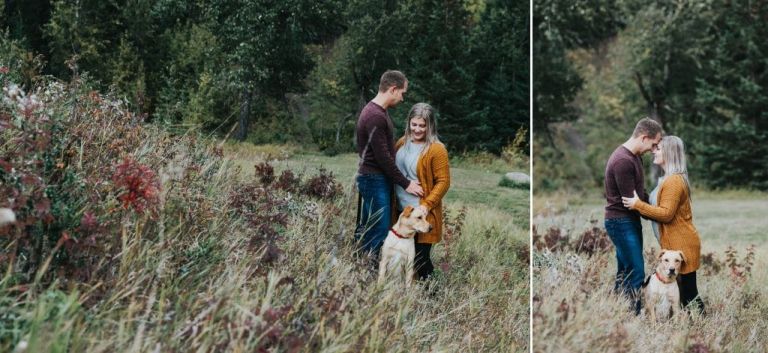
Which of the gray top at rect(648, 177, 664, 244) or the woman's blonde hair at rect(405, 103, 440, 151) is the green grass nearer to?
the woman's blonde hair at rect(405, 103, 440, 151)

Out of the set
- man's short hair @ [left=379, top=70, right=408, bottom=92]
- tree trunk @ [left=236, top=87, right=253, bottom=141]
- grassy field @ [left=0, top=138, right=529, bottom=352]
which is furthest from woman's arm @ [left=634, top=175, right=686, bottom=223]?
tree trunk @ [left=236, top=87, right=253, bottom=141]

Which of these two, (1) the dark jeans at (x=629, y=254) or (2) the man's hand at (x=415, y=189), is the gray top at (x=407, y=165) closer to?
(2) the man's hand at (x=415, y=189)

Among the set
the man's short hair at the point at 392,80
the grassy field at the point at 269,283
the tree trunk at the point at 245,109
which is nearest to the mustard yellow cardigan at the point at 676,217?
the grassy field at the point at 269,283

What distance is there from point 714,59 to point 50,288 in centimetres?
757

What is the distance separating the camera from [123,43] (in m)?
5.32

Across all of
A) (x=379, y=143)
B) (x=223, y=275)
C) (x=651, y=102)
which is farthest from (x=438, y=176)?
(x=651, y=102)

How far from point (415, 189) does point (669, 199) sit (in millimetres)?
1422

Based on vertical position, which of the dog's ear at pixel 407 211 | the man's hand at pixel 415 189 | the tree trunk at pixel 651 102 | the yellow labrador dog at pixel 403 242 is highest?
the tree trunk at pixel 651 102

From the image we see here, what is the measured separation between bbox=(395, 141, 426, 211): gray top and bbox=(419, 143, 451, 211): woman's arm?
63 mm

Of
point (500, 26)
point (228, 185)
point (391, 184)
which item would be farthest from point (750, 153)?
point (228, 185)

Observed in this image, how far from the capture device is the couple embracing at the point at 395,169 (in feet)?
16.8

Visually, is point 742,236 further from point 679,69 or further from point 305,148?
point 679,69

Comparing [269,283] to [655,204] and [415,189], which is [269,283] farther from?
[655,204]

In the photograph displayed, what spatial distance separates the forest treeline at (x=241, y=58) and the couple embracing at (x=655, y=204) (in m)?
1.24
